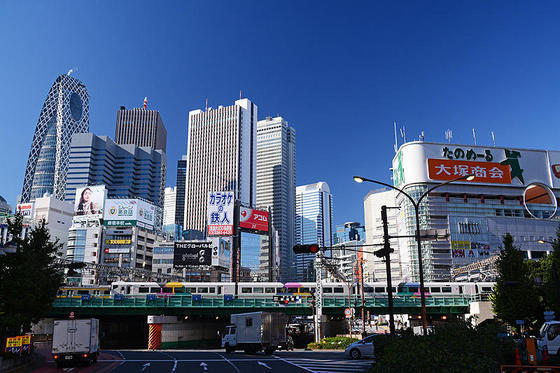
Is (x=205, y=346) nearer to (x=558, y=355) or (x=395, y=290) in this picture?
(x=395, y=290)

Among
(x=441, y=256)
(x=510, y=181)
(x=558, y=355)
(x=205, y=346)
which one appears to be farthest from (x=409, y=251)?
(x=558, y=355)

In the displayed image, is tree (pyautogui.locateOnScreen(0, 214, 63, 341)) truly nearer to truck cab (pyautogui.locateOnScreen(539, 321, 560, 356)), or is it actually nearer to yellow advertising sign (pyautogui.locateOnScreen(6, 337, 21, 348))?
yellow advertising sign (pyautogui.locateOnScreen(6, 337, 21, 348))

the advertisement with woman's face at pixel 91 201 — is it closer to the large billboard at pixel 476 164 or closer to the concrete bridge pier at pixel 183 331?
the concrete bridge pier at pixel 183 331

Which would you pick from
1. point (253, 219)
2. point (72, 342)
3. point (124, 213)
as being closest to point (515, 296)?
point (72, 342)

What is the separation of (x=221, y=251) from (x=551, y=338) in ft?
378

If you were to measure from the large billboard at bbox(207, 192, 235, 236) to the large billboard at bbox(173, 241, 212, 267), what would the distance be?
18647 mm

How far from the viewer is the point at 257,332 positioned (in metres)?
34.5

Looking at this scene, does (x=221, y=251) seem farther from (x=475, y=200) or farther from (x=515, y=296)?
(x=515, y=296)

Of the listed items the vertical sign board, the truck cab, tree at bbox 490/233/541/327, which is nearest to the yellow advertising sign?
the vertical sign board

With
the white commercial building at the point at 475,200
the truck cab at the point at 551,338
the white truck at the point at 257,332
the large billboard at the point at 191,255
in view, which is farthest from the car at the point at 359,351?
the large billboard at the point at 191,255

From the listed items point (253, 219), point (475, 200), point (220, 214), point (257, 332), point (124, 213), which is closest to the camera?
point (257, 332)

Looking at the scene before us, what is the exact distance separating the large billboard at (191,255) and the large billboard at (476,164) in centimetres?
5576

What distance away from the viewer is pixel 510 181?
118562 mm

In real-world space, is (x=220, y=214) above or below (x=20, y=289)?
above
